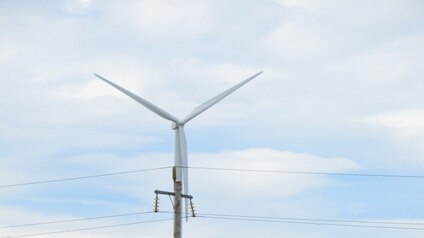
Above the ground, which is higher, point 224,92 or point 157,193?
point 224,92

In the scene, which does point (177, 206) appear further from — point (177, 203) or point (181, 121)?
point (181, 121)

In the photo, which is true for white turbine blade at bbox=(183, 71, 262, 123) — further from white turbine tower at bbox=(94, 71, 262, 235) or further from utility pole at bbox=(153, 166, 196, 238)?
utility pole at bbox=(153, 166, 196, 238)

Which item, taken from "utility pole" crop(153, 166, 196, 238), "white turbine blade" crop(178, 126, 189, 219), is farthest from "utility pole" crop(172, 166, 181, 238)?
"white turbine blade" crop(178, 126, 189, 219)

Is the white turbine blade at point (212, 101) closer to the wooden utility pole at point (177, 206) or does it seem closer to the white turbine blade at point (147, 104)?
the white turbine blade at point (147, 104)

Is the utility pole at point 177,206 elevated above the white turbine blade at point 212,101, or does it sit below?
below

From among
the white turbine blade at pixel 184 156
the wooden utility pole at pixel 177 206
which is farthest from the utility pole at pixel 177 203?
the white turbine blade at pixel 184 156

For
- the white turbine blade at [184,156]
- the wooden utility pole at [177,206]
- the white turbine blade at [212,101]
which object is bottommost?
the wooden utility pole at [177,206]

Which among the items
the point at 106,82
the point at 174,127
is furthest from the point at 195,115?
the point at 106,82

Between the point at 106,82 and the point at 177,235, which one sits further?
the point at 106,82

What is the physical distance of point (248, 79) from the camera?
69.1m

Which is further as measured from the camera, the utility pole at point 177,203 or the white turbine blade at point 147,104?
the white turbine blade at point 147,104

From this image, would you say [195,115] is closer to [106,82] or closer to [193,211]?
[106,82]

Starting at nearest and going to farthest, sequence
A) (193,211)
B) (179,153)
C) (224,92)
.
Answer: (193,211) < (179,153) < (224,92)

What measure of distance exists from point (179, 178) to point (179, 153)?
5.69 metres
